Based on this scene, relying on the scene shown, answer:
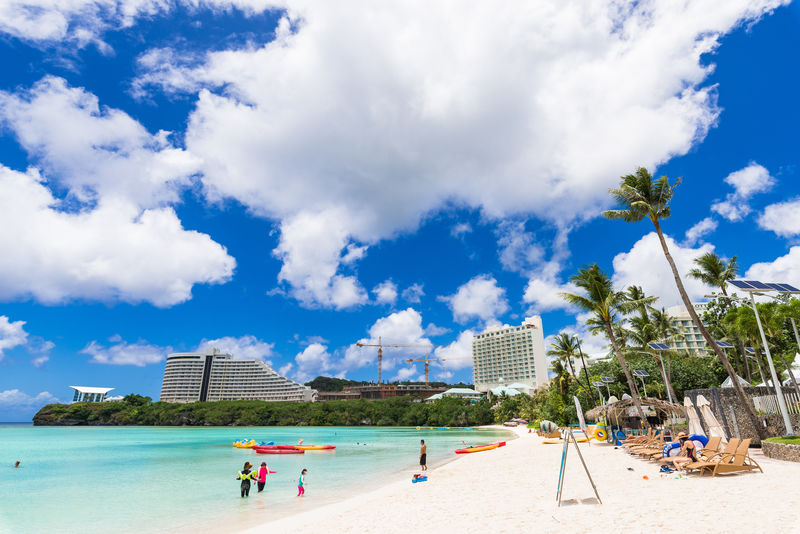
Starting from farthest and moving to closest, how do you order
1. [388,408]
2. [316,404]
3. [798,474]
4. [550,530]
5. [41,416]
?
1. [41,416]
2. [316,404]
3. [388,408]
4. [798,474]
5. [550,530]

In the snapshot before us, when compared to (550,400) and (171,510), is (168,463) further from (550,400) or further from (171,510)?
(550,400)

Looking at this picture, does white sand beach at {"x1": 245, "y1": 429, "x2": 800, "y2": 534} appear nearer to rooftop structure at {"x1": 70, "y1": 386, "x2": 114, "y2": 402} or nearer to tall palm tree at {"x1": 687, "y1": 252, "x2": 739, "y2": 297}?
tall palm tree at {"x1": 687, "y1": 252, "x2": 739, "y2": 297}

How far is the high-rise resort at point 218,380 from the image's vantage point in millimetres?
170625

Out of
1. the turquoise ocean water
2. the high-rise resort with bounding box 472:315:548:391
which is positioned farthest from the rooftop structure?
the turquoise ocean water

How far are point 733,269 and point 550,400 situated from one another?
875 inches

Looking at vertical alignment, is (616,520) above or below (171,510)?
above

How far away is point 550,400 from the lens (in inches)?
1800

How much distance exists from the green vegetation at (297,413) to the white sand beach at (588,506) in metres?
75.7

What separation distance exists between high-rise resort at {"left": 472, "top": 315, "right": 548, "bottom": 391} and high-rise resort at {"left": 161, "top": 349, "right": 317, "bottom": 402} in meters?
72.6

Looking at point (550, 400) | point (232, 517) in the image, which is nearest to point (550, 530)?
point (232, 517)

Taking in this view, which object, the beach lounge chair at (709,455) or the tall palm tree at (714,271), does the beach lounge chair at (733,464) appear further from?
the tall palm tree at (714,271)

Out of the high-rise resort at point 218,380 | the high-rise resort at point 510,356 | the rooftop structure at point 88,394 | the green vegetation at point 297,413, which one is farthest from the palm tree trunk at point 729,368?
the rooftop structure at point 88,394

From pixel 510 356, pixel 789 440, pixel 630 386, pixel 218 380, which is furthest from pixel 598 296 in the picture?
pixel 218 380

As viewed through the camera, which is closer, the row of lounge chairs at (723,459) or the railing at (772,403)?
the row of lounge chairs at (723,459)
